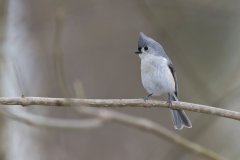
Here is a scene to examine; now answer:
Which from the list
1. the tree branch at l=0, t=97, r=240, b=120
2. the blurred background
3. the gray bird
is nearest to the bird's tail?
the gray bird

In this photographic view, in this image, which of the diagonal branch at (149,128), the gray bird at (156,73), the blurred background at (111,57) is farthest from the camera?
the blurred background at (111,57)

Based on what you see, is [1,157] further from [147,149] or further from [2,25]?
[147,149]

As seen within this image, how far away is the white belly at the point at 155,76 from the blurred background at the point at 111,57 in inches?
60.8

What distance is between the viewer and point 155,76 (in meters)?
3.92

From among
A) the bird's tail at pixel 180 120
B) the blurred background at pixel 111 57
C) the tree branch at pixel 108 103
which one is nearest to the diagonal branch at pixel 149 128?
the tree branch at pixel 108 103

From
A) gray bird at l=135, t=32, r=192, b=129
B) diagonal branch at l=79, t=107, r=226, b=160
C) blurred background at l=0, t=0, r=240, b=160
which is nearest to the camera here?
diagonal branch at l=79, t=107, r=226, b=160

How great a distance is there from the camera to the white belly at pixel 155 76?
392 cm

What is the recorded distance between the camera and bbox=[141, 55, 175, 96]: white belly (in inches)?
154

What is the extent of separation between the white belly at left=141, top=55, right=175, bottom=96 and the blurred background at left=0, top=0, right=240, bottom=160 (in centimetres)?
154

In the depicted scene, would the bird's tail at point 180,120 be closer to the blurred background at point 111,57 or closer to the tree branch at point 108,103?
the tree branch at point 108,103

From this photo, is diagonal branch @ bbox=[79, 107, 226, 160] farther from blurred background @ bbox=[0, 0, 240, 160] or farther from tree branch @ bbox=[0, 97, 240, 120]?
blurred background @ bbox=[0, 0, 240, 160]

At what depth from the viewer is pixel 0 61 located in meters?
4.41

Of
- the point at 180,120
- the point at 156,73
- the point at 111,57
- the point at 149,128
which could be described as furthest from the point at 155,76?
the point at 111,57

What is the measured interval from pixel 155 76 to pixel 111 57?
4.05m
